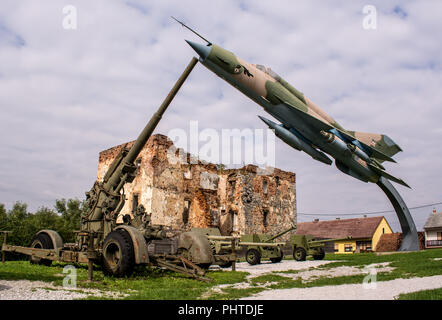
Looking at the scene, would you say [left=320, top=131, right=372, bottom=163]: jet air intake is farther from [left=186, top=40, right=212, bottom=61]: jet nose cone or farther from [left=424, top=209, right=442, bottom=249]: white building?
[left=424, top=209, right=442, bottom=249]: white building

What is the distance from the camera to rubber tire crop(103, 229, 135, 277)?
9055 millimetres

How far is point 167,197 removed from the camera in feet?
76.3

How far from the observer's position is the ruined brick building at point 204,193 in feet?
75.2

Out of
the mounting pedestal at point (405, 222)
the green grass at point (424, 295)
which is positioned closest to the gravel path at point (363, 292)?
the green grass at point (424, 295)

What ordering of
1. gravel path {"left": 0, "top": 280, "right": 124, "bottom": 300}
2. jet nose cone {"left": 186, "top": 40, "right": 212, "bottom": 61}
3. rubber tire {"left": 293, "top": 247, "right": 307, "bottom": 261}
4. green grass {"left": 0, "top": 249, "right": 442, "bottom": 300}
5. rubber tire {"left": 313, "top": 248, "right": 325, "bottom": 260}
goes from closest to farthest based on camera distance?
gravel path {"left": 0, "top": 280, "right": 124, "bottom": 300} < green grass {"left": 0, "top": 249, "right": 442, "bottom": 300} < jet nose cone {"left": 186, "top": 40, "right": 212, "bottom": 61} < rubber tire {"left": 293, "top": 247, "right": 307, "bottom": 261} < rubber tire {"left": 313, "top": 248, "right": 325, "bottom": 260}

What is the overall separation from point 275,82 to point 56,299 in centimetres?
961

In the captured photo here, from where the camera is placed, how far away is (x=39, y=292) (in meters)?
6.69

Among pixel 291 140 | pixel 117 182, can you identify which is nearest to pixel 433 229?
pixel 291 140

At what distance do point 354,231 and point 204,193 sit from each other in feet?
75.7

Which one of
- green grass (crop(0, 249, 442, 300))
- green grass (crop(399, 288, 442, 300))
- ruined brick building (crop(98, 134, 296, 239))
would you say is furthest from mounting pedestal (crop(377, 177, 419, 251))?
ruined brick building (crop(98, 134, 296, 239))

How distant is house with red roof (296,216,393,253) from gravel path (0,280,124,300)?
34479 mm

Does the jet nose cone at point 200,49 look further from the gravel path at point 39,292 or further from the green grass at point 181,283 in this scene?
the gravel path at point 39,292
